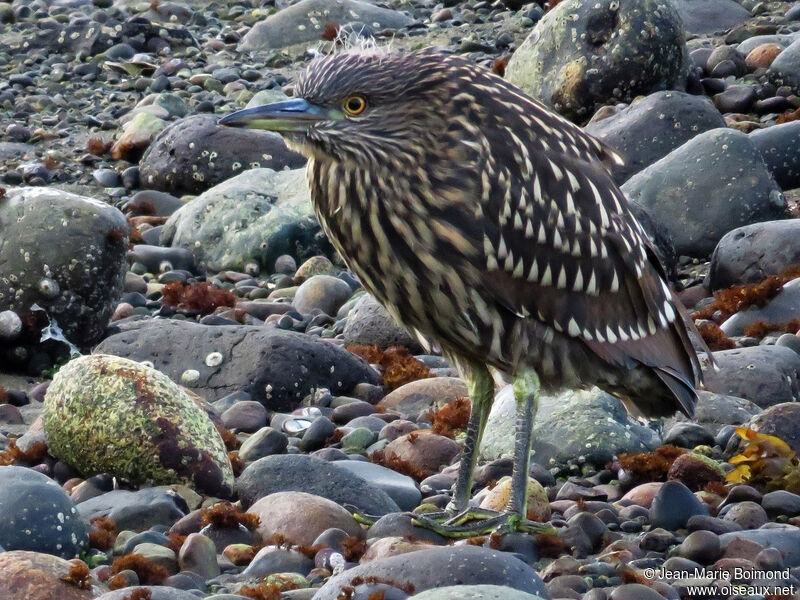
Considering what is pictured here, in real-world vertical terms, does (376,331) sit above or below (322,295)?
above

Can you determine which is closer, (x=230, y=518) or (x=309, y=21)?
(x=230, y=518)

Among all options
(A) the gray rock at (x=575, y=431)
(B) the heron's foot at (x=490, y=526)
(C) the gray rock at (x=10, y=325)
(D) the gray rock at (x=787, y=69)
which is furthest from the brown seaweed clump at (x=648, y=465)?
(D) the gray rock at (x=787, y=69)

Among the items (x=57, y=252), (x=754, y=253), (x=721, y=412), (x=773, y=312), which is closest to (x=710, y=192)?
(x=754, y=253)

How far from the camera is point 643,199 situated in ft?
32.8

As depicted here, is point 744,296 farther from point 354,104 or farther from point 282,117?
point 282,117

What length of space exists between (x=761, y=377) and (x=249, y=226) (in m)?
4.98

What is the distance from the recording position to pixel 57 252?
341 inches

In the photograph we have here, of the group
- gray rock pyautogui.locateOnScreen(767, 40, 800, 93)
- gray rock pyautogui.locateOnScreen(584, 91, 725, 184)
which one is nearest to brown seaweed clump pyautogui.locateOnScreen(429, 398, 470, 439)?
gray rock pyautogui.locateOnScreen(584, 91, 725, 184)

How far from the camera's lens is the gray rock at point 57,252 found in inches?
341

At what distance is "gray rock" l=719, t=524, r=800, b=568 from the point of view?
5.32 metres

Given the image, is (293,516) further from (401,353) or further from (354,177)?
(401,353)

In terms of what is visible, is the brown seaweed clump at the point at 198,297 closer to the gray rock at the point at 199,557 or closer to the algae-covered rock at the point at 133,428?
the algae-covered rock at the point at 133,428

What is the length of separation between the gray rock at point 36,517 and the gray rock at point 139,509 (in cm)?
41

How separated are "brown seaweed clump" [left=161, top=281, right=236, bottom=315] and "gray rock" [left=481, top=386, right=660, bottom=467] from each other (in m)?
3.47
